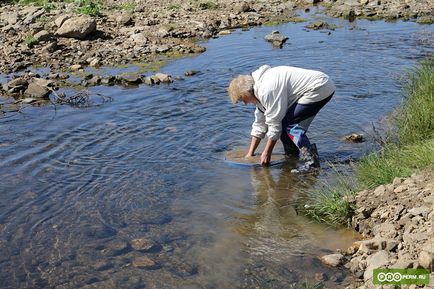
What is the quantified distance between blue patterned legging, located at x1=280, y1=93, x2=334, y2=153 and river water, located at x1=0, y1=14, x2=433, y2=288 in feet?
1.61

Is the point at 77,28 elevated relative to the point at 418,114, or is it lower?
elevated

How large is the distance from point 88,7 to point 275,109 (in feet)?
40.3

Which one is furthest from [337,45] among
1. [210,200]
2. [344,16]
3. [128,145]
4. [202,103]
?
[210,200]

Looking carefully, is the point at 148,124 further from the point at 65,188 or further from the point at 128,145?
the point at 65,188

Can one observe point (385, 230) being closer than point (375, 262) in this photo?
No

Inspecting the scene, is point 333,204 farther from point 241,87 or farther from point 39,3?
point 39,3

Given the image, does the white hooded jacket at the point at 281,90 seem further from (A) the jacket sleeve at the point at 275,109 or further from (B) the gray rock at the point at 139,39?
(B) the gray rock at the point at 139,39

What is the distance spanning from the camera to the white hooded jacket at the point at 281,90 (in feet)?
22.5

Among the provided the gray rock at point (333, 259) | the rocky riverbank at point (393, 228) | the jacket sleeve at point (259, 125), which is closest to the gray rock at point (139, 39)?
the jacket sleeve at point (259, 125)

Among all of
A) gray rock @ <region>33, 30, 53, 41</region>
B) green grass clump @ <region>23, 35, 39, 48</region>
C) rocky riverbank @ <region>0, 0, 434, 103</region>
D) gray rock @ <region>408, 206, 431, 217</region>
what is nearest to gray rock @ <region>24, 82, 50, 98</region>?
rocky riverbank @ <region>0, 0, 434, 103</region>

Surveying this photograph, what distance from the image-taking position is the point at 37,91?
10.8 meters

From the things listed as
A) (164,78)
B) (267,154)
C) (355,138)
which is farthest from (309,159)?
(164,78)

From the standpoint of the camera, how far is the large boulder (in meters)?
14.6

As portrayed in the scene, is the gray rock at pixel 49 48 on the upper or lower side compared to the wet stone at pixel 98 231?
upper
